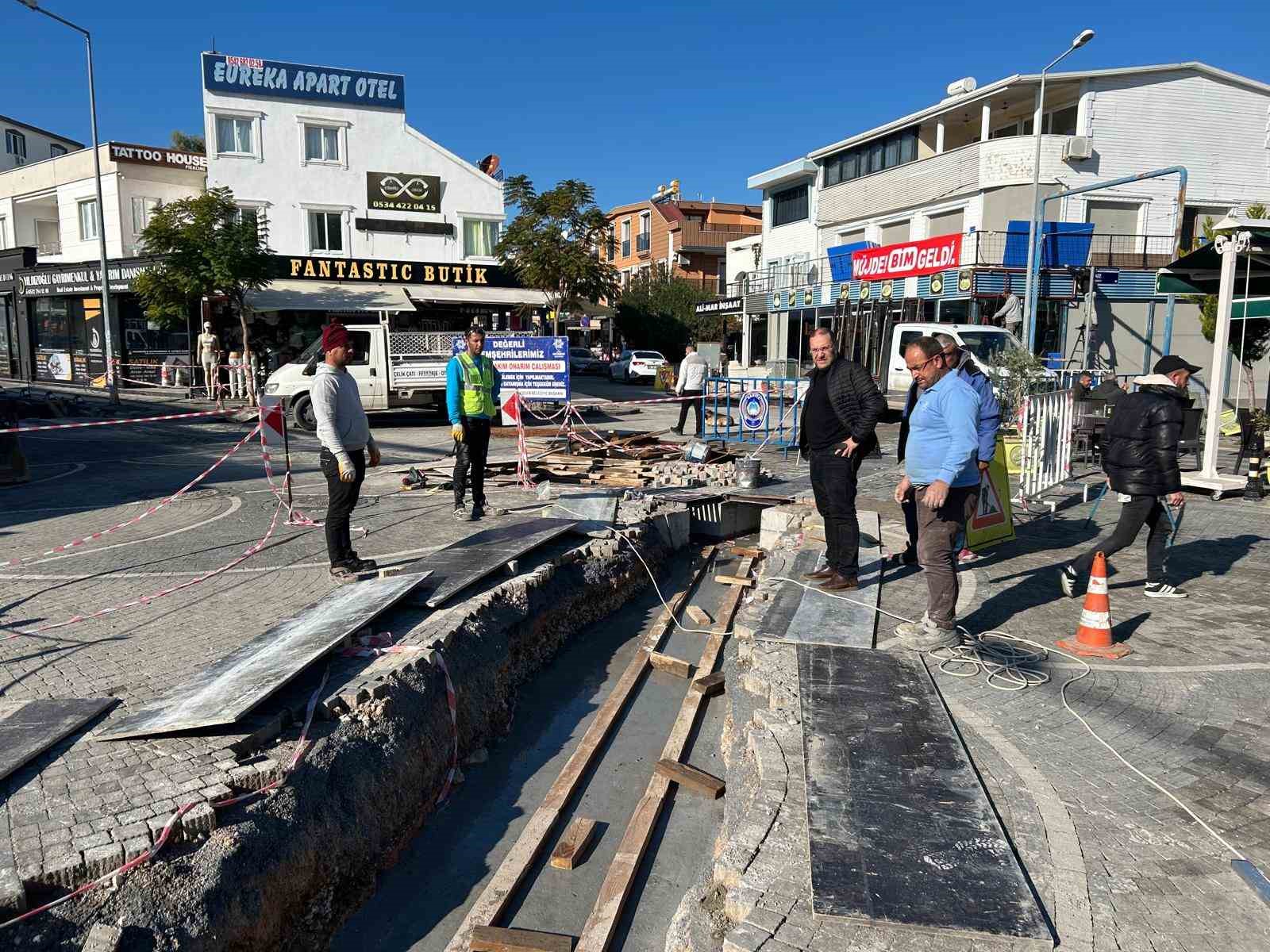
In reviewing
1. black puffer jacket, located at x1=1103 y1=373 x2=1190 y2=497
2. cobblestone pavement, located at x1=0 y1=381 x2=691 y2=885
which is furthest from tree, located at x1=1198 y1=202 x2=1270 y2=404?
cobblestone pavement, located at x1=0 y1=381 x2=691 y2=885

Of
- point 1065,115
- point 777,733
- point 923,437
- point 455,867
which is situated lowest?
point 455,867

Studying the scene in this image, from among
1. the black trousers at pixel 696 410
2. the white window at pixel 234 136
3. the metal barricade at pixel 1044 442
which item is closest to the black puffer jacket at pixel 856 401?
the metal barricade at pixel 1044 442

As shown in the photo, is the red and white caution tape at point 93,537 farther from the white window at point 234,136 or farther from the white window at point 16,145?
the white window at point 16,145

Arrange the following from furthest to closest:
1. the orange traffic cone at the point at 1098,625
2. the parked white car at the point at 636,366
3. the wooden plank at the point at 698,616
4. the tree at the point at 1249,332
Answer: the parked white car at the point at 636,366 → the tree at the point at 1249,332 → the wooden plank at the point at 698,616 → the orange traffic cone at the point at 1098,625

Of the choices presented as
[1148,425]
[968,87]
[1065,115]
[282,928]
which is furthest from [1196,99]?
[282,928]

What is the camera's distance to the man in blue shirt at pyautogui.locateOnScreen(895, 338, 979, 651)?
5250 millimetres

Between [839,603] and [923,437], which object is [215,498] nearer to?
[839,603]

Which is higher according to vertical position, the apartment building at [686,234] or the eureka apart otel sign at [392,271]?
the apartment building at [686,234]

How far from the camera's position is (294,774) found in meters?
3.80

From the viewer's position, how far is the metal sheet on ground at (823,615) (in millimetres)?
5629

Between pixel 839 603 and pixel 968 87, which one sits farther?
pixel 968 87

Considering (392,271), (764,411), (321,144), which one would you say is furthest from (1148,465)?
(321,144)

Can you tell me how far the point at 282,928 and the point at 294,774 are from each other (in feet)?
2.05

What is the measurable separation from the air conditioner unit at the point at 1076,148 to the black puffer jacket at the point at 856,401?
92.2ft
